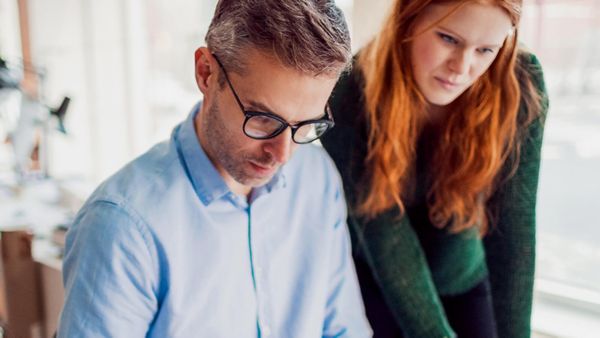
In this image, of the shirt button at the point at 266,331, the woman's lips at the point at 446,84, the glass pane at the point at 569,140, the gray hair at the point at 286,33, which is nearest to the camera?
the gray hair at the point at 286,33

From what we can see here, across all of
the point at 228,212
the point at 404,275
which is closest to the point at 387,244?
the point at 404,275

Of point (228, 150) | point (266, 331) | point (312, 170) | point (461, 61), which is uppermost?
point (461, 61)

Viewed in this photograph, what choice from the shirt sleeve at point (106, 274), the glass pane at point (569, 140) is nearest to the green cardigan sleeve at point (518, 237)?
the glass pane at point (569, 140)

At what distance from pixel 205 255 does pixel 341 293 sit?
1.24ft

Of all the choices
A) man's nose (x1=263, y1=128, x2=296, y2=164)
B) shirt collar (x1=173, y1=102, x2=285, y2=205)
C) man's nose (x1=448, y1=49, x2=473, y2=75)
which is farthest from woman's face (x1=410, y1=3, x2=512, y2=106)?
shirt collar (x1=173, y1=102, x2=285, y2=205)

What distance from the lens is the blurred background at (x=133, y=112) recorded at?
1707 millimetres

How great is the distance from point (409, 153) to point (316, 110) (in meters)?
0.49

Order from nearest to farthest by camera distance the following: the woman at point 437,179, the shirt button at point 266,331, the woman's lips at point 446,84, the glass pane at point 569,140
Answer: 1. the shirt button at point 266,331
2. the woman's lips at point 446,84
3. the woman at point 437,179
4. the glass pane at point 569,140

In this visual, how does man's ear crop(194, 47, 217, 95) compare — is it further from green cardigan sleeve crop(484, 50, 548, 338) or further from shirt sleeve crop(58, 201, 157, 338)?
green cardigan sleeve crop(484, 50, 548, 338)

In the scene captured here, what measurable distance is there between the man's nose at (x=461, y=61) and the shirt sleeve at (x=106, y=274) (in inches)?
26.7

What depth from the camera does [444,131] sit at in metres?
1.33

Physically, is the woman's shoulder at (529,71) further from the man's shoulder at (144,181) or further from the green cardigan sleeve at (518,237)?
the man's shoulder at (144,181)

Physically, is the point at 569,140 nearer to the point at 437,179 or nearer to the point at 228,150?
the point at 437,179

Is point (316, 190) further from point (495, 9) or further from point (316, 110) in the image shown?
point (495, 9)
